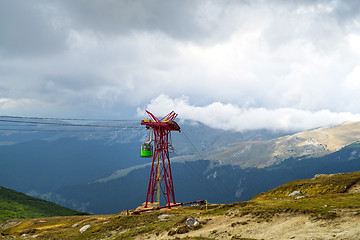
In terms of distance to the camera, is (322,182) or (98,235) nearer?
(98,235)

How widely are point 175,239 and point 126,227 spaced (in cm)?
1796

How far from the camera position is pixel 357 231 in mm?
21203

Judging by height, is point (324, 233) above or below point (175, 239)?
above

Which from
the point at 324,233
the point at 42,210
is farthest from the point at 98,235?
the point at 42,210

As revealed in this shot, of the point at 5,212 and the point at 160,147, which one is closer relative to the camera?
the point at 160,147

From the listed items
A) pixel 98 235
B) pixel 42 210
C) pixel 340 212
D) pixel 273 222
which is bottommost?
pixel 42 210

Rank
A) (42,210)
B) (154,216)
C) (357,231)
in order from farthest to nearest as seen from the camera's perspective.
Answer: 1. (42,210)
2. (154,216)
3. (357,231)

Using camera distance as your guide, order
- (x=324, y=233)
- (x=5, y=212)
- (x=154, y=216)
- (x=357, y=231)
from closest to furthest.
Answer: (x=357, y=231)
(x=324, y=233)
(x=154, y=216)
(x=5, y=212)

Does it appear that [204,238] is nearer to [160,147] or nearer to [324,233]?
[324,233]

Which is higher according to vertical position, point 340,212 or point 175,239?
point 340,212

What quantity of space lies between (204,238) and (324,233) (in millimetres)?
12469

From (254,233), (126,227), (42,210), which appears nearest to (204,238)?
(254,233)

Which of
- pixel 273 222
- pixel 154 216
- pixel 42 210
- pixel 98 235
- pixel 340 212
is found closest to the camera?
pixel 340 212

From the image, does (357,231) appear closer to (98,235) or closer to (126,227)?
(126,227)
